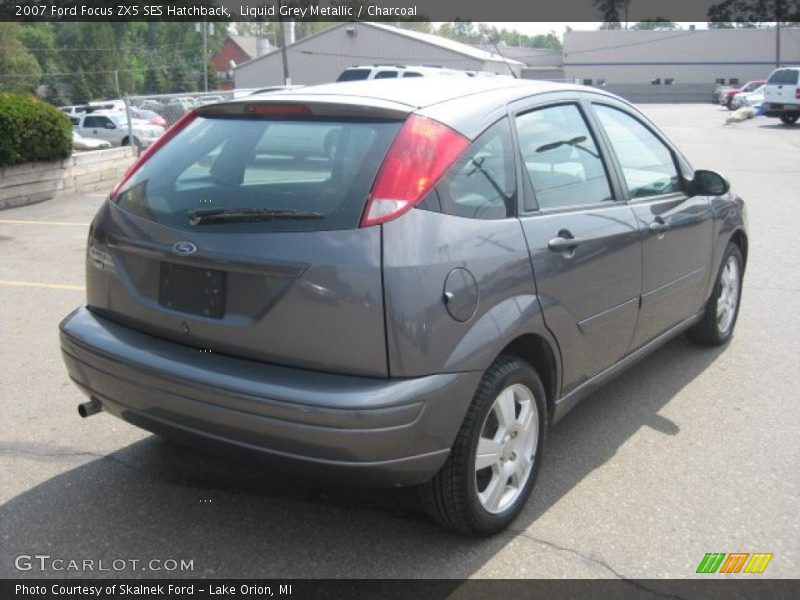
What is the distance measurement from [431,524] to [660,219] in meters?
2.03

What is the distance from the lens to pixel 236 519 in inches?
130

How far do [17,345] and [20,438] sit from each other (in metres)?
1.66

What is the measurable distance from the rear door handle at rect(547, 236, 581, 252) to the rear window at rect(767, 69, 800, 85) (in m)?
31.6

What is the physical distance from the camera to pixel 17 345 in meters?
5.50

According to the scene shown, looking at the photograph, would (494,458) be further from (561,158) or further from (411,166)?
(561,158)

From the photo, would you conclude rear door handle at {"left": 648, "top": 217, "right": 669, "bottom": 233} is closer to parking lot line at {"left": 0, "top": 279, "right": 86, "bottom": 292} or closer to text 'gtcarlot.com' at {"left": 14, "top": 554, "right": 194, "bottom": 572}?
text 'gtcarlot.com' at {"left": 14, "top": 554, "right": 194, "bottom": 572}

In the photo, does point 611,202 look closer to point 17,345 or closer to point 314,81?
point 17,345

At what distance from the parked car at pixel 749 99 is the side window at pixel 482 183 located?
4238cm

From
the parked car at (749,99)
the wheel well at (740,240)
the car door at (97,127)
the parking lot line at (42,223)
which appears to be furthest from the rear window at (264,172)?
the parked car at (749,99)

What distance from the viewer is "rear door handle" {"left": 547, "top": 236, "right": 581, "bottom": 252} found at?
330 cm

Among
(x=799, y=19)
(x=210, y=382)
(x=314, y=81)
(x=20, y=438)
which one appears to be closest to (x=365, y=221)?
(x=210, y=382)

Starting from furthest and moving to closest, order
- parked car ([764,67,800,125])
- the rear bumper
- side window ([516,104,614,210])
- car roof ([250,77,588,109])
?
1. parked car ([764,67,800,125])
2. side window ([516,104,614,210])
3. car roof ([250,77,588,109])
4. the rear bumper

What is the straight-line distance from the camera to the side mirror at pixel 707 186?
4.64 meters

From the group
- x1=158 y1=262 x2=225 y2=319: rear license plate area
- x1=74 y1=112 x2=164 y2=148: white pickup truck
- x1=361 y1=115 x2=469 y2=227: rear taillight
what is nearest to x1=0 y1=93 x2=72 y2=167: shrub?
x1=158 y1=262 x2=225 y2=319: rear license plate area
